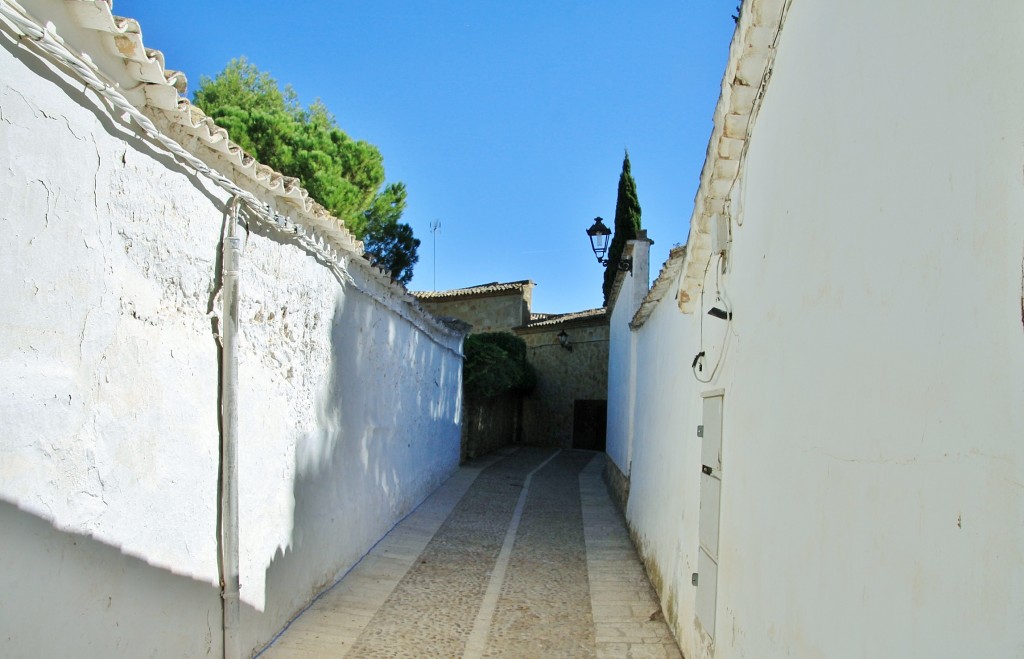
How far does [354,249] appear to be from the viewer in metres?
6.50

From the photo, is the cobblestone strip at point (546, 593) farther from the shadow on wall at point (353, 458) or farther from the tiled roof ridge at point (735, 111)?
the tiled roof ridge at point (735, 111)

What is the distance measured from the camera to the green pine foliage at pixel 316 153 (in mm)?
14609

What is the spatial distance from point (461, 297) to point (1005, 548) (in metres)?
26.2

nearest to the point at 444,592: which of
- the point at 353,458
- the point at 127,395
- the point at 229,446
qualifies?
the point at 353,458

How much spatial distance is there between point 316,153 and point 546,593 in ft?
36.5

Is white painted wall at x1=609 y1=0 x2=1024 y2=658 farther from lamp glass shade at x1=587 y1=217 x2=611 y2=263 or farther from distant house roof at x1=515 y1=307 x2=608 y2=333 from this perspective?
distant house roof at x1=515 y1=307 x2=608 y2=333

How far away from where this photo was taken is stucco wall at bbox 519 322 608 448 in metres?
23.4

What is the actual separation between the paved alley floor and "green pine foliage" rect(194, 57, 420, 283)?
209 inches

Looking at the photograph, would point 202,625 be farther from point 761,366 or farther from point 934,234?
point 934,234

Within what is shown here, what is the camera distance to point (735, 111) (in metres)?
4.14

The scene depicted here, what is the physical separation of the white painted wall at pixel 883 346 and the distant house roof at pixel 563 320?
62.5 ft

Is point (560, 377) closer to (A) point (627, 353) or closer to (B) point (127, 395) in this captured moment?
(A) point (627, 353)

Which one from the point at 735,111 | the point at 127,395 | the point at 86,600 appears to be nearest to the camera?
the point at 86,600

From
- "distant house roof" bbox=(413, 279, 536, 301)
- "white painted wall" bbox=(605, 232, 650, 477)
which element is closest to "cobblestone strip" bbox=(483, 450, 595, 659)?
"white painted wall" bbox=(605, 232, 650, 477)
